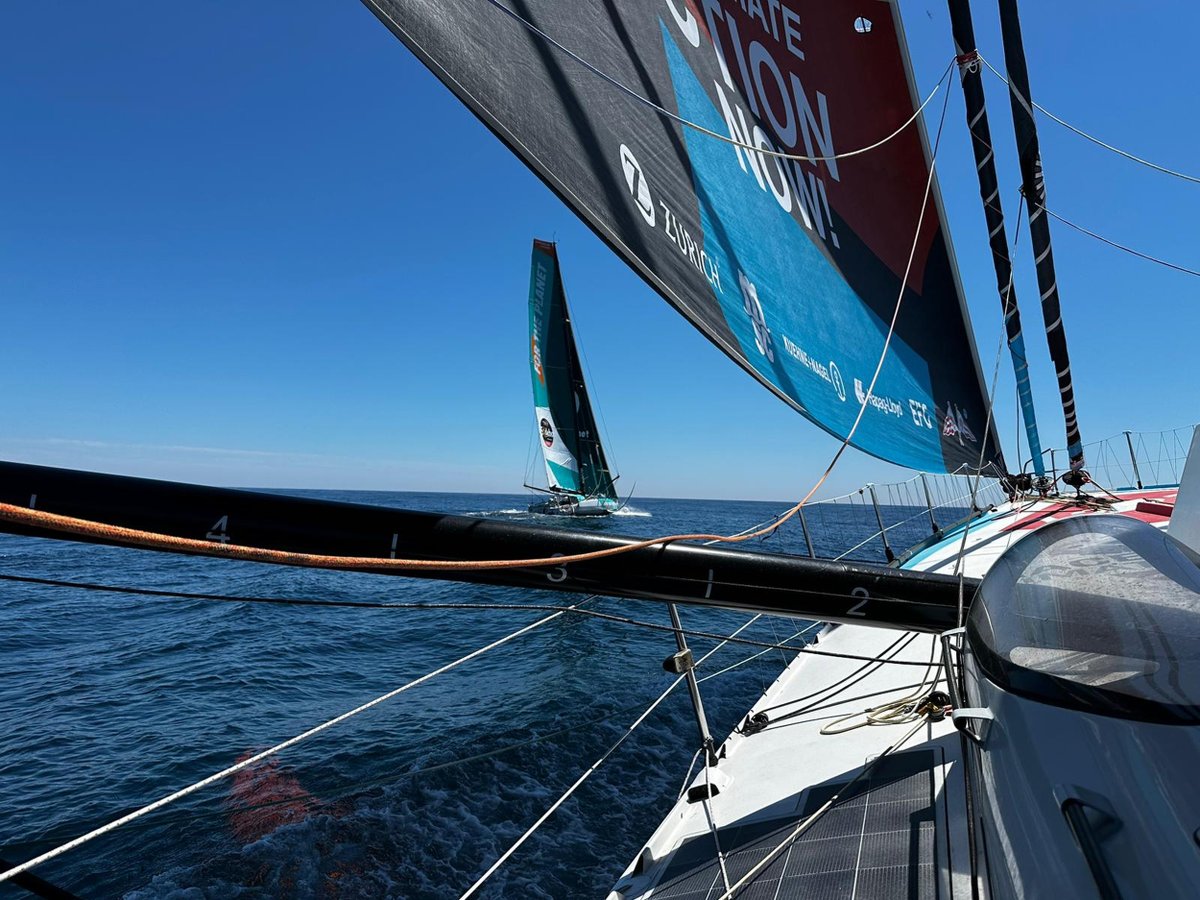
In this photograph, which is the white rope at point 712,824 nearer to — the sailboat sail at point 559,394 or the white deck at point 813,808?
the white deck at point 813,808

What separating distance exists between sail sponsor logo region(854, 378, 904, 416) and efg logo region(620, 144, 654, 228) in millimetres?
2534

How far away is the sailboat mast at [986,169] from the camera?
5559 mm

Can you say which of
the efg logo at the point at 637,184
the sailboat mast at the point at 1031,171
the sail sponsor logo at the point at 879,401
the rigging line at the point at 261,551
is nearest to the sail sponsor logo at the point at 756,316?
the efg logo at the point at 637,184

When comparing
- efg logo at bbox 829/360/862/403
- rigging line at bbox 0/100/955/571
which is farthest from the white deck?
efg logo at bbox 829/360/862/403

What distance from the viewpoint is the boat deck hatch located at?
89.7 inches

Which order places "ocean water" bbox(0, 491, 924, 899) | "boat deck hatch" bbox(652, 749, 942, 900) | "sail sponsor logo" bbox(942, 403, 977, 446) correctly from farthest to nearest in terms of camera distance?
1. "sail sponsor logo" bbox(942, 403, 977, 446)
2. "ocean water" bbox(0, 491, 924, 899)
3. "boat deck hatch" bbox(652, 749, 942, 900)

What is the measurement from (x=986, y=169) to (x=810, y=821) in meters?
6.24

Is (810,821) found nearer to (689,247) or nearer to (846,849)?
(846,849)

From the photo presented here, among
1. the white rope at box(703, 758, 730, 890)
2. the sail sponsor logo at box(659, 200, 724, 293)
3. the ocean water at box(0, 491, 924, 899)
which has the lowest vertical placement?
the ocean water at box(0, 491, 924, 899)

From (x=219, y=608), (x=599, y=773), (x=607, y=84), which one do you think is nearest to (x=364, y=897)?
(x=599, y=773)

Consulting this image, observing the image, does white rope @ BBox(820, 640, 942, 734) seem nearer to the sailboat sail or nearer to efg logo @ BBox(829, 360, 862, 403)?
efg logo @ BBox(829, 360, 862, 403)

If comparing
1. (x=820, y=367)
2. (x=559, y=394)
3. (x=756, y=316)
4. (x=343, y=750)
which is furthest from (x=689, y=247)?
(x=559, y=394)

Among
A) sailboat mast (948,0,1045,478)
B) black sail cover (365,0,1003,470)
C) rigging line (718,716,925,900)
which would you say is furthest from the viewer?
sailboat mast (948,0,1045,478)

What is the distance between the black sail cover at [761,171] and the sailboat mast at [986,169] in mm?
471
